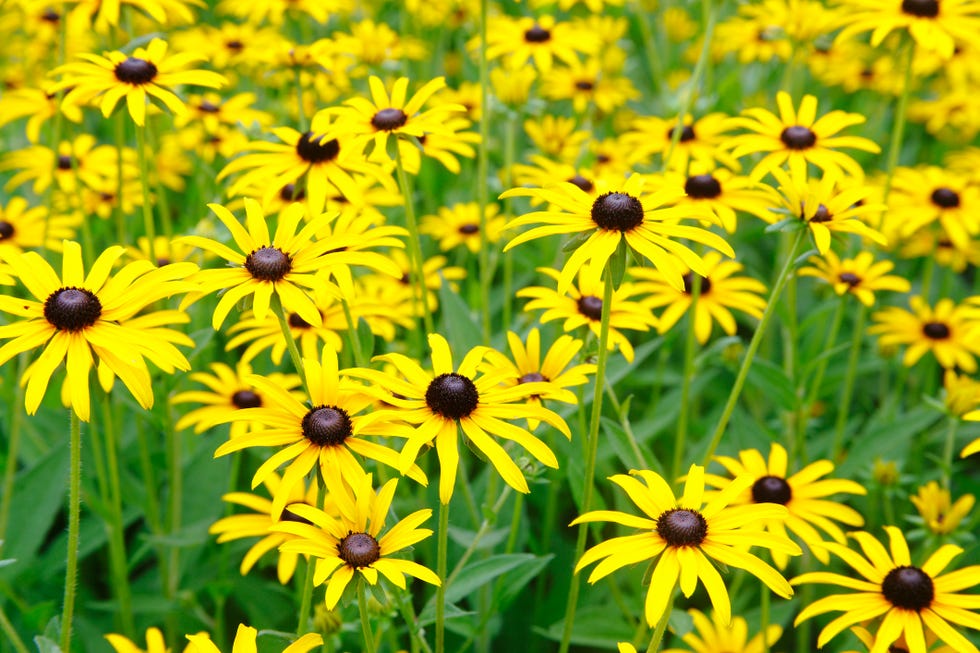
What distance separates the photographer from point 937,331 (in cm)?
288

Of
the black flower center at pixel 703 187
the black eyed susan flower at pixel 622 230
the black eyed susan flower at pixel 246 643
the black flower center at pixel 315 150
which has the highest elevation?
the black flower center at pixel 315 150

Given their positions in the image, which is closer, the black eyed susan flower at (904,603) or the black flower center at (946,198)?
the black eyed susan flower at (904,603)

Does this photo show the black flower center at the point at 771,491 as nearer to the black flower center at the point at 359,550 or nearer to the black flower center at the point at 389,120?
the black flower center at the point at 359,550

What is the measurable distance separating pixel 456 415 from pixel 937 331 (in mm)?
1941

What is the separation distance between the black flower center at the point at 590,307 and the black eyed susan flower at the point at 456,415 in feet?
1.83

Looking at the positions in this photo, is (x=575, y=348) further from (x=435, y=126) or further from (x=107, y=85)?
(x=107, y=85)

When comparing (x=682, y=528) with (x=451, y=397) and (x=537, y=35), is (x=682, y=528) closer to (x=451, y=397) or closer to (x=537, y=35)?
(x=451, y=397)

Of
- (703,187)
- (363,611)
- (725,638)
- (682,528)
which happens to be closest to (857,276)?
→ (703,187)

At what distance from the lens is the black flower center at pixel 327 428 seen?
60.7 inches

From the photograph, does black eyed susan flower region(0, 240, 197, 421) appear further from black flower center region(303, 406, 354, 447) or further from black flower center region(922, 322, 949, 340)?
black flower center region(922, 322, 949, 340)

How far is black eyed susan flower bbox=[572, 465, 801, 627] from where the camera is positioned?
4.51 ft

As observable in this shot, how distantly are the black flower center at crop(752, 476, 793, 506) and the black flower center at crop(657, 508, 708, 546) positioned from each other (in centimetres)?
56

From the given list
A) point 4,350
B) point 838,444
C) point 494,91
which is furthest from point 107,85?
point 838,444

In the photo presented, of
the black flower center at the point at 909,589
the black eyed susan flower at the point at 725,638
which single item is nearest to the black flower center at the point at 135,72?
the black eyed susan flower at the point at 725,638
